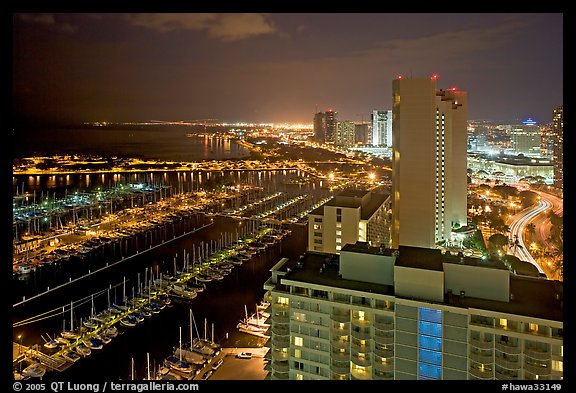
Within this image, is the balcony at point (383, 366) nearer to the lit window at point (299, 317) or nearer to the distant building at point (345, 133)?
the lit window at point (299, 317)

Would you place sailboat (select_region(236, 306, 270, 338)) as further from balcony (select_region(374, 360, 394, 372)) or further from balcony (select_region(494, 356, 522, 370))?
balcony (select_region(494, 356, 522, 370))

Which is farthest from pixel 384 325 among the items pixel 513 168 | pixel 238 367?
pixel 513 168

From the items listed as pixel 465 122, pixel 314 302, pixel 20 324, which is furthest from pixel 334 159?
pixel 314 302

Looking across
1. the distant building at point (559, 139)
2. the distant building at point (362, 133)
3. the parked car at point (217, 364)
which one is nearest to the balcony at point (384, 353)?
the distant building at point (559, 139)

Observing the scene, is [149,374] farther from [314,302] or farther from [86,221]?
[86,221]

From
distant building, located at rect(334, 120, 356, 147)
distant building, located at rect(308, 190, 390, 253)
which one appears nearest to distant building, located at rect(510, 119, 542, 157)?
distant building, located at rect(334, 120, 356, 147)
